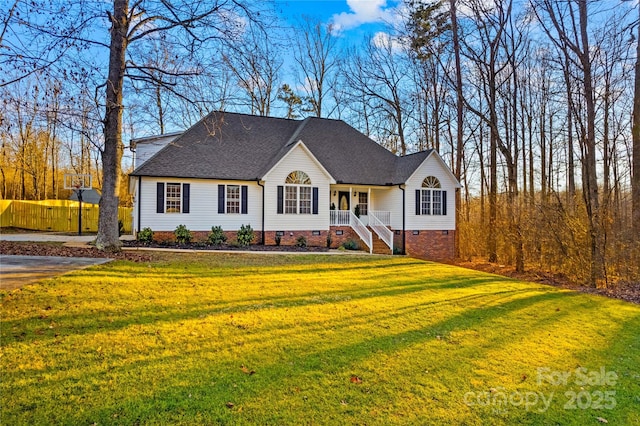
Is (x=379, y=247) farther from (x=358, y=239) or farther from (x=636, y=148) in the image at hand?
(x=636, y=148)

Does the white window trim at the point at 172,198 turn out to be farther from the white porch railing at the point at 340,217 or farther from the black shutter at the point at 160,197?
the white porch railing at the point at 340,217

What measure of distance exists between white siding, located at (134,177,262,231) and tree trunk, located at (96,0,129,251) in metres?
4.42

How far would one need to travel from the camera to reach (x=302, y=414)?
3154 millimetres

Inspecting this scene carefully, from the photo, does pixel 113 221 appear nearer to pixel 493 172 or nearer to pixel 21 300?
pixel 21 300

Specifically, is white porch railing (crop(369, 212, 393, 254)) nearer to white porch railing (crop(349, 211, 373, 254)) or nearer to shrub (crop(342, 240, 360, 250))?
white porch railing (crop(349, 211, 373, 254))

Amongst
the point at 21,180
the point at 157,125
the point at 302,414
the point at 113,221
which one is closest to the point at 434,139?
the point at 157,125

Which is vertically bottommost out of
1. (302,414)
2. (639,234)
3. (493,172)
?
(302,414)

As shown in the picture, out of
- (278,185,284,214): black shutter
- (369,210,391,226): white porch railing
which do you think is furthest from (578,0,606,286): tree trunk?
(278,185,284,214): black shutter

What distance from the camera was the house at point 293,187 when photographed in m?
16.3

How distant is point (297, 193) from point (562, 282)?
12021 millimetres

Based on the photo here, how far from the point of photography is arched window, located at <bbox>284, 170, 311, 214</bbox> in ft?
58.2

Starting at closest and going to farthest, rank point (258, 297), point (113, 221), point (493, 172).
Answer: point (258, 297) → point (113, 221) → point (493, 172)

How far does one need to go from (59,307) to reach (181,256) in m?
6.58

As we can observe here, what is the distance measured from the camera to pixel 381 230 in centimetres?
1889
